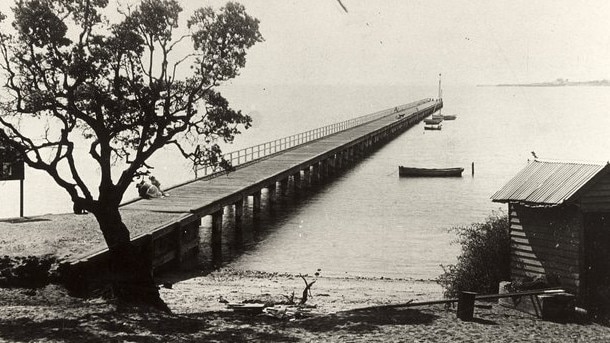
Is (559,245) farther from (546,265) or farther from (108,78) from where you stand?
(108,78)

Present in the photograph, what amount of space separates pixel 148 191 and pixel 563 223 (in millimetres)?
18169

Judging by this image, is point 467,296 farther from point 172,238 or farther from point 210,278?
point 172,238

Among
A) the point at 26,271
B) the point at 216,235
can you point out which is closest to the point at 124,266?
the point at 26,271

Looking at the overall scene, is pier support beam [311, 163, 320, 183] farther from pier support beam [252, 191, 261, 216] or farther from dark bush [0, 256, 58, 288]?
dark bush [0, 256, 58, 288]

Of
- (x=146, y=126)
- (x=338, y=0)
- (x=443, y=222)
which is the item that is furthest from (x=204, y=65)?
(x=443, y=222)

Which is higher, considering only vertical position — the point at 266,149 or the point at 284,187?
the point at 266,149

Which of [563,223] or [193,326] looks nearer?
[193,326]

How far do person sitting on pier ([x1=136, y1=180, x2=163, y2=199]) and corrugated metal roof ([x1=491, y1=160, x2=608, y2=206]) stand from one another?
16220 mm

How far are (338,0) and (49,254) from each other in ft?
33.8

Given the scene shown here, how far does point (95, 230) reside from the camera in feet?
71.3

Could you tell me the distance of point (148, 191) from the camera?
28734 millimetres

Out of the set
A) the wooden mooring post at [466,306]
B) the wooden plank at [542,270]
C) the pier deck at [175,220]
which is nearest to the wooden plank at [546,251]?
the wooden plank at [542,270]

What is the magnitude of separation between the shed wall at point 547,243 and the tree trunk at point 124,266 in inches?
344

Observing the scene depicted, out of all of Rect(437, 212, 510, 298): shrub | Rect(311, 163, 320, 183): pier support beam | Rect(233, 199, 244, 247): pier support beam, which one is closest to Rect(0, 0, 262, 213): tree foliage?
Rect(437, 212, 510, 298): shrub
